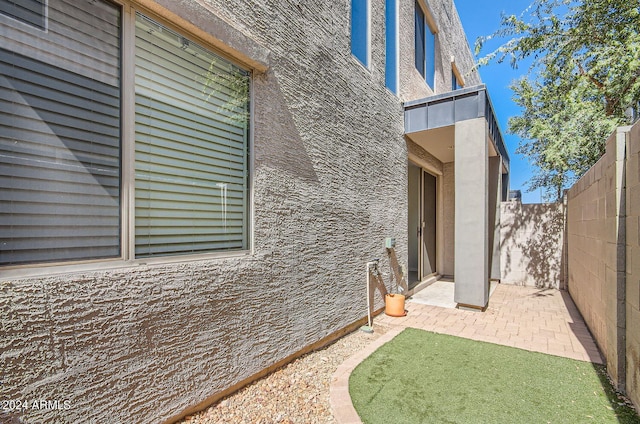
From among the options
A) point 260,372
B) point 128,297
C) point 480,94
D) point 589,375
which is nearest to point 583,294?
point 589,375

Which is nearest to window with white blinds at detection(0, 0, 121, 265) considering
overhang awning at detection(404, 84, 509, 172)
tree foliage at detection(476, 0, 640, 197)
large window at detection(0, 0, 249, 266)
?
large window at detection(0, 0, 249, 266)

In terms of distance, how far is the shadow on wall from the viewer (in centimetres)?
800

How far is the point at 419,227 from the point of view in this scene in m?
8.38

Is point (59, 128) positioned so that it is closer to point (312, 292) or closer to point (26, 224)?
point (26, 224)

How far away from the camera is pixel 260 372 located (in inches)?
128

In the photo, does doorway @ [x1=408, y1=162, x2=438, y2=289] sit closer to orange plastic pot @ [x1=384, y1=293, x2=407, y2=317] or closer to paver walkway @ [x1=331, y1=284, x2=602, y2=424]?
paver walkway @ [x1=331, y1=284, x2=602, y2=424]

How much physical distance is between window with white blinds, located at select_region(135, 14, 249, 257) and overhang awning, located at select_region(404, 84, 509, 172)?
4497 mm

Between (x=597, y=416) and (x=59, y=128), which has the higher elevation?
(x=59, y=128)

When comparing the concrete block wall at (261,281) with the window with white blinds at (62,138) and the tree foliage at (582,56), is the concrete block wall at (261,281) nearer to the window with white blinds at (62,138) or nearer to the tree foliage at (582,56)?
the window with white blinds at (62,138)

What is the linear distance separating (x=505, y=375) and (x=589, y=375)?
36.5 inches

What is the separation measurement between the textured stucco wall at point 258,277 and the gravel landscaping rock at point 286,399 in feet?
0.57

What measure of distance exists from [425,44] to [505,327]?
7.48 meters

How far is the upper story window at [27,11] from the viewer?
1777mm

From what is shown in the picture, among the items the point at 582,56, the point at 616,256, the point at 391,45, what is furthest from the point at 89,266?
the point at 582,56
